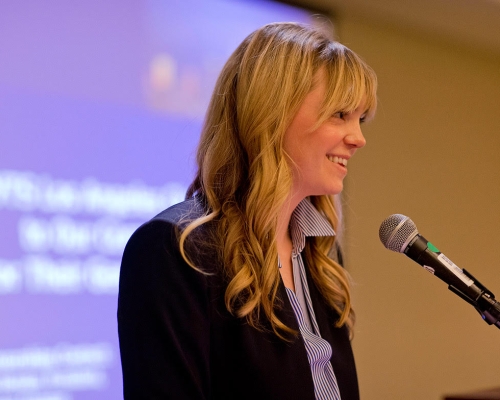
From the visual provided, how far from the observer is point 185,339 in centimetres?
130

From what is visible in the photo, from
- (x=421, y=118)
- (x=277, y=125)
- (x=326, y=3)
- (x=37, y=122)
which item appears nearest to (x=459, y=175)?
(x=421, y=118)

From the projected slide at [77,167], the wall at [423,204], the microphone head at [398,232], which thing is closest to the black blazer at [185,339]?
the microphone head at [398,232]

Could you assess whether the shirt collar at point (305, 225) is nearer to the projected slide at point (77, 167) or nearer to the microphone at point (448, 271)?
the microphone at point (448, 271)

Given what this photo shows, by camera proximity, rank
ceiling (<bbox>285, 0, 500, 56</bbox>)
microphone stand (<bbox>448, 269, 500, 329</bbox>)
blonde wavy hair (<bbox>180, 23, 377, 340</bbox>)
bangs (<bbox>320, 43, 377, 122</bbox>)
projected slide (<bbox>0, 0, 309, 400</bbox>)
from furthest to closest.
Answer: ceiling (<bbox>285, 0, 500, 56</bbox>)
projected slide (<bbox>0, 0, 309, 400</bbox>)
bangs (<bbox>320, 43, 377, 122</bbox>)
blonde wavy hair (<bbox>180, 23, 377, 340</bbox>)
microphone stand (<bbox>448, 269, 500, 329</bbox>)

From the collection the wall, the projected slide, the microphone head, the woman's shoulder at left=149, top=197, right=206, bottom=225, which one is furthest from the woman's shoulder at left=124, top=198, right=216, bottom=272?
the wall

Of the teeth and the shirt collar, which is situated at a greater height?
the teeth

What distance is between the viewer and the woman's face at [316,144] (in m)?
1.58

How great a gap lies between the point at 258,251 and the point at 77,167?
1459mm

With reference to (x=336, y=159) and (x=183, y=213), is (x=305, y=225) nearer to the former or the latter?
(x=336, y=159)

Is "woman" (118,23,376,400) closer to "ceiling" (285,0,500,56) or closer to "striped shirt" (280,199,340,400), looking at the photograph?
"striped shirt" (280,199,340,400)

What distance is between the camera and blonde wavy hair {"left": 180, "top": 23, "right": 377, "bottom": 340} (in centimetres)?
143

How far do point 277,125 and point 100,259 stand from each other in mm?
1437

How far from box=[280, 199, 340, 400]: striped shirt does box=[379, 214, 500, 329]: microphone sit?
34cm

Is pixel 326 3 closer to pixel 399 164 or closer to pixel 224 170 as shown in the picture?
pixel 399 164
